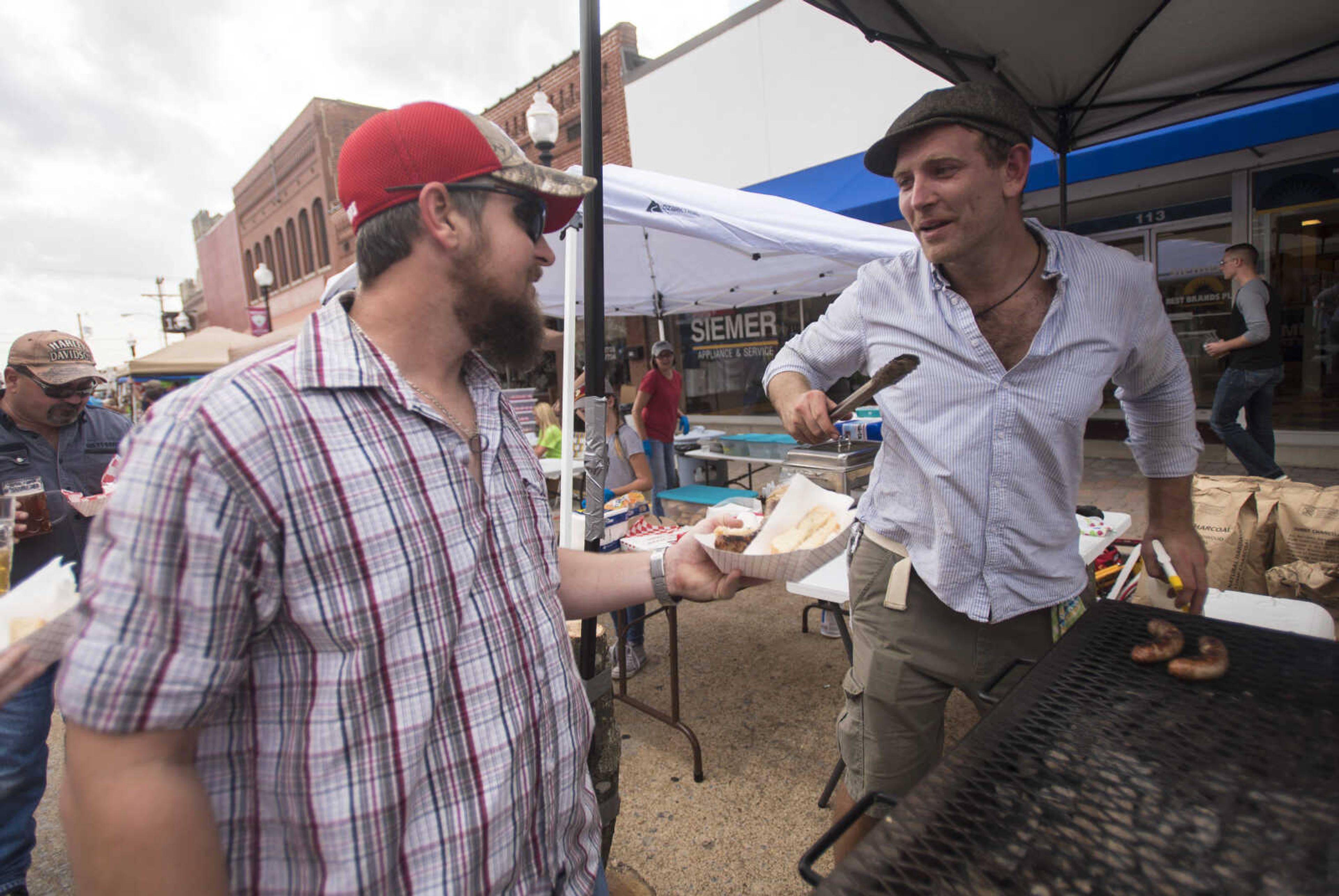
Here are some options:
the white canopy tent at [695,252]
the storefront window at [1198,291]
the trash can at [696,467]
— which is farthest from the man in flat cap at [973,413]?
the storefront window at [1198,291]

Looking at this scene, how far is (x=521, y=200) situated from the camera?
119 cm

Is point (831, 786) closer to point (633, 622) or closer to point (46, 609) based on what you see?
point (633, 622)

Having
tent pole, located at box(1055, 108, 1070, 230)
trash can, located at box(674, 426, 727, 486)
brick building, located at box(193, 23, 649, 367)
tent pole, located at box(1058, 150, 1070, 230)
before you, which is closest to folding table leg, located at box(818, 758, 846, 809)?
tent pole, located at box(1055, 108, 1070, 230)

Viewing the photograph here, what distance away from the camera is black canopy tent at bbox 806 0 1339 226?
8.40 feet

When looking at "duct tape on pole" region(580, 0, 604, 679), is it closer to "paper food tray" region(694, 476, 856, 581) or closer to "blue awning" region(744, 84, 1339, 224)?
"paper food tray" region(694, 476, 856, 581)

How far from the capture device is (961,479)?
170 cm

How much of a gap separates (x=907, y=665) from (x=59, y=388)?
3725 mm

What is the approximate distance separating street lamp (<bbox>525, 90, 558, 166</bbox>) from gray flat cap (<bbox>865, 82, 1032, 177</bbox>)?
3.10 metres

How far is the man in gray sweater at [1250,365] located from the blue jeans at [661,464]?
4.92m

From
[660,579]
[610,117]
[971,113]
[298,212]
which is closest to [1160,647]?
[660,579]

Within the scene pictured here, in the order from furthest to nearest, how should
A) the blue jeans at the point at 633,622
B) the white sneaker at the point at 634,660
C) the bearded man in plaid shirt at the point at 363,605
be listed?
the white sneaker at the point at 634,660
the blue jeans at the point at 633,622
the bearded man in plaid shirt at the point at 363,605

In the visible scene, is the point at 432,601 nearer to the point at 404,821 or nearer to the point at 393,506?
the point at 393,506

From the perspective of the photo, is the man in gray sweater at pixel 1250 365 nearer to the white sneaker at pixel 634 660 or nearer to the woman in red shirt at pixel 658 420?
the woman in red shirt at pixel 658 420

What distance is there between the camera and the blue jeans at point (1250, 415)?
216 inches
